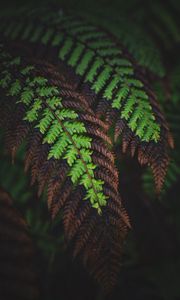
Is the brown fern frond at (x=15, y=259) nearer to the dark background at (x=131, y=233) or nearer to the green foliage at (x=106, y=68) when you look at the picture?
the green foliage at (x=106, y=68)

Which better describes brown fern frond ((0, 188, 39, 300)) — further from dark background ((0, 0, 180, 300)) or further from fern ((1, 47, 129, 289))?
dark background ((0, 0, 180, 300))

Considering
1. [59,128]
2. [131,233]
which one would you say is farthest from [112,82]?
[131,233]

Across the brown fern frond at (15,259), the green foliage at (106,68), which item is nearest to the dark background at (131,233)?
the green foliage at (106,68)

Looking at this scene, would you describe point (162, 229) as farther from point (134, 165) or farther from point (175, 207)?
point (134, 165)

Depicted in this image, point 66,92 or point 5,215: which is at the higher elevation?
point 66,92

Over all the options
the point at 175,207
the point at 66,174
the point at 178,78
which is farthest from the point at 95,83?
the point at 175,207

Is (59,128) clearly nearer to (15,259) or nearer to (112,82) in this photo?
(112,82)

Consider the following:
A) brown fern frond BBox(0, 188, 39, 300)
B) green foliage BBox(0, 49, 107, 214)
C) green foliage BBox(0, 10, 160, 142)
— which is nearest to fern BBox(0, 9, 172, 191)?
green foliage BBox(0, 10, 160, 142)
